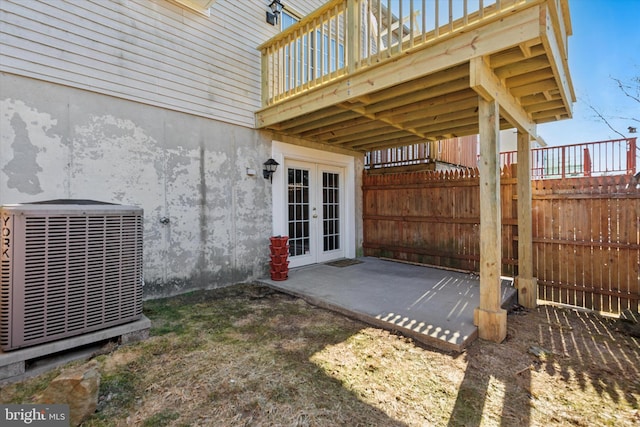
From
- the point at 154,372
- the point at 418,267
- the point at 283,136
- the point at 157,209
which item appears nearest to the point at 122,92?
the point at 157,209

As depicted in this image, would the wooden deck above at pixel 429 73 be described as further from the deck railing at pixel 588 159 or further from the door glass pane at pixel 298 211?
the deck railing at pixel 588 159

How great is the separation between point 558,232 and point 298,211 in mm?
4191

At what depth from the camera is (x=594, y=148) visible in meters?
9.01

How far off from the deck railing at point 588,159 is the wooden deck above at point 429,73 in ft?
19.0

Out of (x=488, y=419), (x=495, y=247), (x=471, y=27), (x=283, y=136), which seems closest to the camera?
(x=488, y=419)

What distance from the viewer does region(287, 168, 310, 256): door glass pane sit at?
5.64 m

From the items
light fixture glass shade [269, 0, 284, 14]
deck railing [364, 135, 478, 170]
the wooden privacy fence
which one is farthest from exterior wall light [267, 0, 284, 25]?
the wooden privacy fence

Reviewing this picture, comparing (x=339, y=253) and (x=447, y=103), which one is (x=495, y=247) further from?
(x=339, y=253)

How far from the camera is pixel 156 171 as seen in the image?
387 cm

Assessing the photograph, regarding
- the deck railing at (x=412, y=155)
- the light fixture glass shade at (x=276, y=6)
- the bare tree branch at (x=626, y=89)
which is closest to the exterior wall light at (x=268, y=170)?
the light fixture glass shade at (x=276, y=6)

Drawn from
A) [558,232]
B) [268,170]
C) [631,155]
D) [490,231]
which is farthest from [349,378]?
[631,155]

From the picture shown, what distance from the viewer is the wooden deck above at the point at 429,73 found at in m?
2.62

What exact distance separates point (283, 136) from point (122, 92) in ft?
8.20

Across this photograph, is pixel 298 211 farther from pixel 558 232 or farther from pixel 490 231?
pixel 558 232
